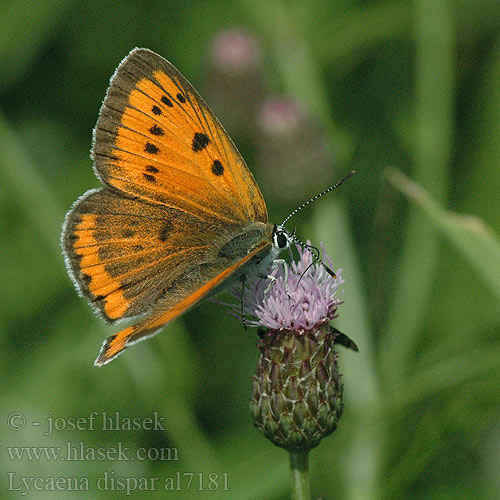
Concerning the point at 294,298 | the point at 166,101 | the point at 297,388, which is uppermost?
the point at 166,101

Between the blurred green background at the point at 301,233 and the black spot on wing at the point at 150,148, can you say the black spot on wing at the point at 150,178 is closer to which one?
the black spot on wing at the point at 150,148

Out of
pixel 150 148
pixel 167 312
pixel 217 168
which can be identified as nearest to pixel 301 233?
pixel 217 168

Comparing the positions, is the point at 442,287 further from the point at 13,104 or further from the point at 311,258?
the point at 13,104

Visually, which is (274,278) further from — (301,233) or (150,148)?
(301,233)

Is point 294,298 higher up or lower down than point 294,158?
lower down

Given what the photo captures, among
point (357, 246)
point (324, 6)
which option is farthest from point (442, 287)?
point (324, 6)

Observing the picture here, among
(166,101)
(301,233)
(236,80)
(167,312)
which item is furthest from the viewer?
(236,80)
